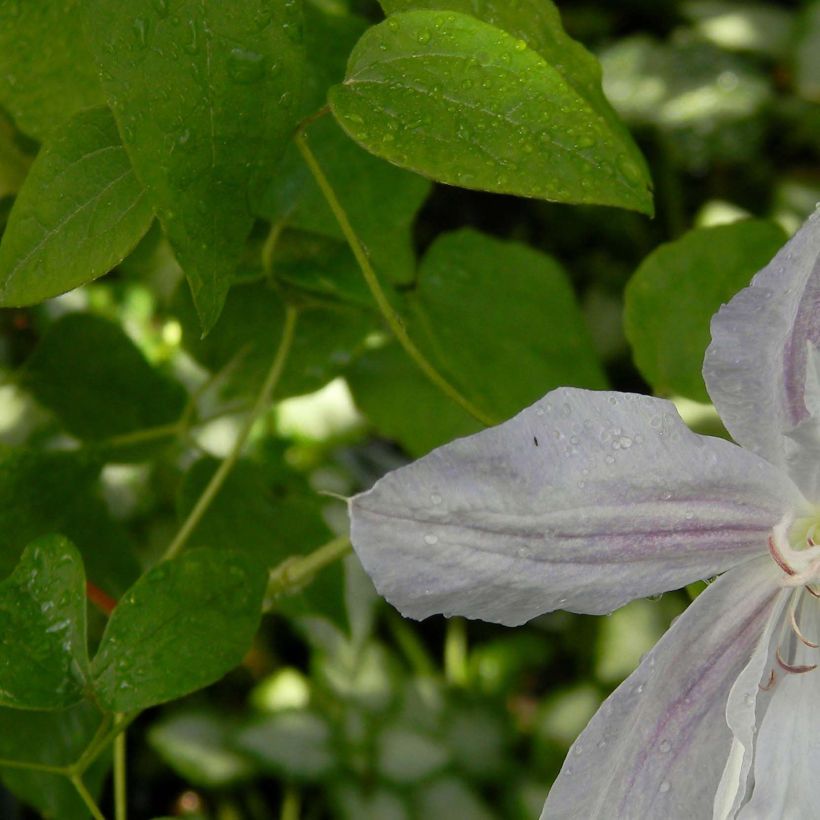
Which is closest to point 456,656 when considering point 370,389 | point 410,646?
point 410,646

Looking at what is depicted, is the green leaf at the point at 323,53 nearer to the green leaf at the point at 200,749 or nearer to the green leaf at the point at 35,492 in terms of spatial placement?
the green leaf at the point at 35,492

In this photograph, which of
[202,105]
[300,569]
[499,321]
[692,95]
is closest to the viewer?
[202,105]

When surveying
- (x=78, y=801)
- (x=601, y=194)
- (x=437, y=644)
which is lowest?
(x=437, y=644)

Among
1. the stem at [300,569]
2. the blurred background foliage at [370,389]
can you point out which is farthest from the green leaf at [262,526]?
the stem at [300,569]

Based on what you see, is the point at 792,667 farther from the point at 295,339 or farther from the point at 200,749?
the point at 200,749

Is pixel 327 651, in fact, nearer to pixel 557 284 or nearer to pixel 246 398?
pixel 246 398

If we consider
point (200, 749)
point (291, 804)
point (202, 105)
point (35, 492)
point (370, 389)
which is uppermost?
point (202, 105)

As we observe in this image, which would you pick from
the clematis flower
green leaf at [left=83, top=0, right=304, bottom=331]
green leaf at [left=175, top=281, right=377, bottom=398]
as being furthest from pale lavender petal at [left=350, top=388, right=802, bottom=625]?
green leaf at [left=175, top=281, right=377, bottom=398]

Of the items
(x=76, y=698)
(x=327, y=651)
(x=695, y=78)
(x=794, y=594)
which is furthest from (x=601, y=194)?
(x=695, y=78)
